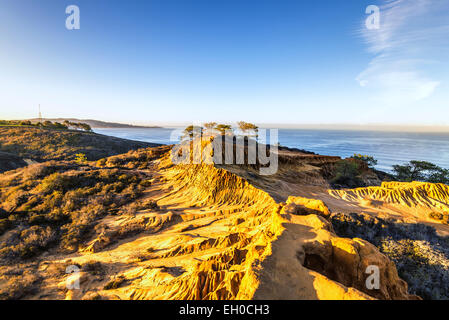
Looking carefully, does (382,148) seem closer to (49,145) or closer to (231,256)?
(231,256)

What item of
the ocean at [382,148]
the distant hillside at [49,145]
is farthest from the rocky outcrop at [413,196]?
the distant hillside at [49,145]

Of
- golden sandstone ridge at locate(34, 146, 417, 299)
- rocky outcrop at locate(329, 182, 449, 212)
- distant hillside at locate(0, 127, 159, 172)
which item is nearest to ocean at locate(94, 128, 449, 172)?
distant hillside at locate(0, 127, 159, 172)

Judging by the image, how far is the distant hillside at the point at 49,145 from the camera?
40081 mm

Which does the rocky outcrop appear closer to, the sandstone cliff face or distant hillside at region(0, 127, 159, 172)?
the sandstone cliff face

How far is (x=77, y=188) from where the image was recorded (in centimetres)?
1603

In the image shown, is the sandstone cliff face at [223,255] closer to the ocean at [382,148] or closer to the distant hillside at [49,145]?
the distant hillside at [49,145]

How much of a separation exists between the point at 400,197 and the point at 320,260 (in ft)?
45.8

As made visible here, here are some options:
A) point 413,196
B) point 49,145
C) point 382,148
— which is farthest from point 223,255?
point 382,148

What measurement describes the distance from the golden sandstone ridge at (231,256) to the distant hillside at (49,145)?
131 ft

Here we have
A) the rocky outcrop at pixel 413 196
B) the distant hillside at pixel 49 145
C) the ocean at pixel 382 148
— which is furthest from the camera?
the ocean at pixel 382 148

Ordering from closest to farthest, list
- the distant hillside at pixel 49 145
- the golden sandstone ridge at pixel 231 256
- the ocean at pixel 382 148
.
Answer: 1. the golden sandstone ridge at pixel 231 256
2. the distant hillside at pixel 49 145
3. the ocean at pixel 382 148

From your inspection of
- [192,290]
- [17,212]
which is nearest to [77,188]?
[17,212]

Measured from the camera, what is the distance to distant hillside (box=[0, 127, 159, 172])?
40.1 m
